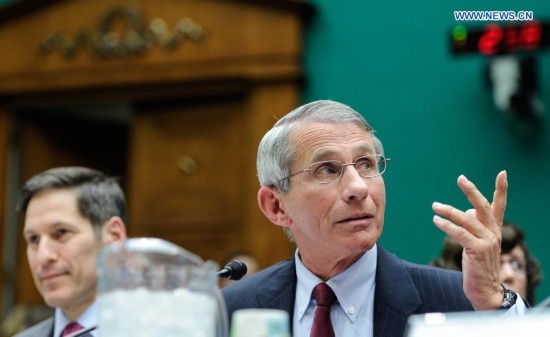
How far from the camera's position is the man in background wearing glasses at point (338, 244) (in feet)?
9.01

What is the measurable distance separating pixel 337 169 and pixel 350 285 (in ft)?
1.05

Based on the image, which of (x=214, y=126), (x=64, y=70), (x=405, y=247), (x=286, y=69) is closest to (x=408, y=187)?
(x=405, y=247)

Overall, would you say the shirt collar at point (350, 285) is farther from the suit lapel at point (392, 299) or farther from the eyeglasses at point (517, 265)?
Result: the eyeglasses at point (517, 265)

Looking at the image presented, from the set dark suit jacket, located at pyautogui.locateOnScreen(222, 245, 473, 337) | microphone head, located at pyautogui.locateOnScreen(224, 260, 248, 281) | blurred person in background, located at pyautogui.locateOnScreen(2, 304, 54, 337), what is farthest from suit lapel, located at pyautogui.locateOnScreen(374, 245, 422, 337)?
blurred person in background, located at pyautogui.locateOnScreen(2, 304, 54, 337)

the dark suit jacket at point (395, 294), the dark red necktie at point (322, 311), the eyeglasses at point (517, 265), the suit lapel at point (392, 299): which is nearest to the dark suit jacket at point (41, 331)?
the dark suit jacket at point (395, 294)

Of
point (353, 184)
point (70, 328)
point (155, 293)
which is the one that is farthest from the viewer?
point (70, 328)

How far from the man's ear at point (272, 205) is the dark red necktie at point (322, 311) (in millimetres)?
283

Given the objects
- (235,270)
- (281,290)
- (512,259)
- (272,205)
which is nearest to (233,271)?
(235,270)

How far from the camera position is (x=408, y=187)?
5.77 meters

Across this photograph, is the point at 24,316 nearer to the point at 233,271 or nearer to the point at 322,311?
the point at 322,311

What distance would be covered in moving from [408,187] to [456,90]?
61 cm

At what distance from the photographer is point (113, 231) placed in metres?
3.60

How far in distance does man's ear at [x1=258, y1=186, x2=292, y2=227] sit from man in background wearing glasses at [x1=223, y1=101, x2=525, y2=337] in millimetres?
28

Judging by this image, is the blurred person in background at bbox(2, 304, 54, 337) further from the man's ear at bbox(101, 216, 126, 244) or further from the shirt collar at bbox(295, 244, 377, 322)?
the shirt collar at bbox(295, 244, 377, 322)
